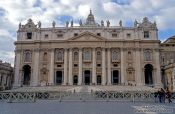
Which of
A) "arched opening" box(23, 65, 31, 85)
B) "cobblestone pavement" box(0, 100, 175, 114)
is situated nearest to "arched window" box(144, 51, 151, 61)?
"arched opening" box(23, 65, 31, 85)

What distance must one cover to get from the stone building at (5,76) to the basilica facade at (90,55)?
2.66 m

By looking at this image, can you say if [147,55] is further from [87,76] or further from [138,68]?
[87,76]

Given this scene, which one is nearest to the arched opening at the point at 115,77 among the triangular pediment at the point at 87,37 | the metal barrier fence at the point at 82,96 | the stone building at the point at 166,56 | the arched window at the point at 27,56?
the triangular pediment at the point at 87,37

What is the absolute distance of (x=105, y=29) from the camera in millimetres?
62031

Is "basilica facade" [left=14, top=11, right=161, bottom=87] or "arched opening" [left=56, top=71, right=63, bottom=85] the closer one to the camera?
"basilica facade" [left=14, top=11, right=161, bottom=87]

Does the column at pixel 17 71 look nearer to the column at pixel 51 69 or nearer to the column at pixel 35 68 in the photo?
the column at pixel 35 68

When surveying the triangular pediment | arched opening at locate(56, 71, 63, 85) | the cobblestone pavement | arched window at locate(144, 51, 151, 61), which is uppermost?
the triangular pediment

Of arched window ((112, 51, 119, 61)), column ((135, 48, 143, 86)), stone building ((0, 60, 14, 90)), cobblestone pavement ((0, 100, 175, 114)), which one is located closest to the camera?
cobblestone pavement ((0, 100, 175, 114))

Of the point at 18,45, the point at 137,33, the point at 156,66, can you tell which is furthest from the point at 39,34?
the point at 156,66

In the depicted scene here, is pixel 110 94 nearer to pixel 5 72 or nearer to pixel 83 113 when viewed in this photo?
pixel 83 113

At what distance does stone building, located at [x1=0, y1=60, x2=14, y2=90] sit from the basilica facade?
2.66 metres

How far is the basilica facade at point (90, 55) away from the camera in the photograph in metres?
59.7

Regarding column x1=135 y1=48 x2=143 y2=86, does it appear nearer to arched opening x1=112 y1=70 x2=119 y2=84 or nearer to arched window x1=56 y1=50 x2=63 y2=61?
arched opening x1=112 y1=70 x2=119 y2=84

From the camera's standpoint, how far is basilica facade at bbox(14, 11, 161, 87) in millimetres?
59688
